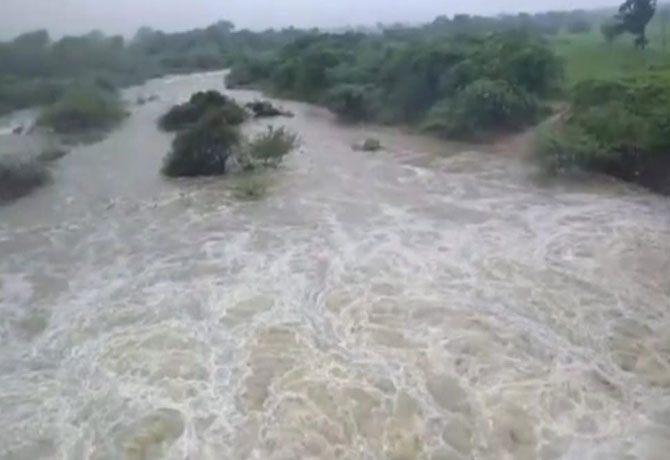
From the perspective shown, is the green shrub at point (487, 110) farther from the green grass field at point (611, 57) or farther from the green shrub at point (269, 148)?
the green shrub at point (269, 148)

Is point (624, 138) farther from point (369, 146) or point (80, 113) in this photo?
point (80, 113)

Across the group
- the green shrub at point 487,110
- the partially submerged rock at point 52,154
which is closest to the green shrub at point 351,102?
the green shrub at point 487,110

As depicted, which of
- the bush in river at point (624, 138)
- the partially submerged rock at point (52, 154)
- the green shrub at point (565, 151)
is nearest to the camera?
the bush in river at point (624, 138)

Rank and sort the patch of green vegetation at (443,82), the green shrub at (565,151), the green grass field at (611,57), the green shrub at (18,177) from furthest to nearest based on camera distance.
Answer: the green grass field at (611,57) → the patch of green vegetation at (443,82) → the green shrub at (565,151) → the green shrub at (18,177)

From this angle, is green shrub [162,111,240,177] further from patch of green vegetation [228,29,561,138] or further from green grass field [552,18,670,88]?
green grass field [552,18,670,88]

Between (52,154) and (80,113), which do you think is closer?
(52,154)

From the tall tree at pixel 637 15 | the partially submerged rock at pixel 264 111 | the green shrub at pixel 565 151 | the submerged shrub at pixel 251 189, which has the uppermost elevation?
the tall tree at pixel 637 15

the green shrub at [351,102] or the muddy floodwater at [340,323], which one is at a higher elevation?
the muddy floodwater at [340,323]

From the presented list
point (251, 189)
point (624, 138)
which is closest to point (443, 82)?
point (624, 138)
